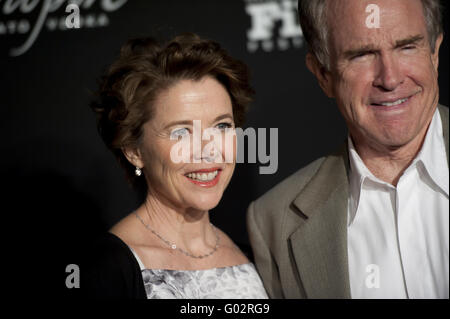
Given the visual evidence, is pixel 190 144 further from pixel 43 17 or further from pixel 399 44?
pixel 43 17

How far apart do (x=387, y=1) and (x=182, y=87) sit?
75 cm

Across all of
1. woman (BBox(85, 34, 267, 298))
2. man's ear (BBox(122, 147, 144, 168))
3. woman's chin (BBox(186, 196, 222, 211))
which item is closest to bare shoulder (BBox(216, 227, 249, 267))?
woman (BBox(85, 34, 267, 298))

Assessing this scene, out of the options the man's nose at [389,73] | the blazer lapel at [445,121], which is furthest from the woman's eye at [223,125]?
the blazer lapel at [445,121]

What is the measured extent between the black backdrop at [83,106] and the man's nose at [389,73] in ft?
3.22

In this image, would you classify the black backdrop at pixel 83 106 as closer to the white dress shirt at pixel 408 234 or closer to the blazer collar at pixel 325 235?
the blazer collar at pixel 325 235

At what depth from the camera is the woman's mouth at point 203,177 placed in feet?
6.50

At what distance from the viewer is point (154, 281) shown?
1.84 m

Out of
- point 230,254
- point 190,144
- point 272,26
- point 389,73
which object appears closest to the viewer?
point 389,73

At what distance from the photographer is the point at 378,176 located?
1.81m

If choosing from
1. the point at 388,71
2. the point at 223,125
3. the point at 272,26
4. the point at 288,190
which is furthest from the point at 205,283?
the point at 272,26

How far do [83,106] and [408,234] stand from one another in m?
1.65

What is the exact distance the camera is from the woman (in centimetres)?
190
